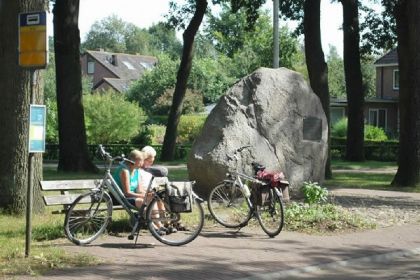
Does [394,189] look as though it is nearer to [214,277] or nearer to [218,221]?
[218,221]

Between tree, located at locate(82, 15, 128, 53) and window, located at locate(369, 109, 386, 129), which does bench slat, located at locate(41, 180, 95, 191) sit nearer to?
window, located at locate(369, 109, 386, 129)

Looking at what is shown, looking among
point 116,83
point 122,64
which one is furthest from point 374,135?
point 122,64

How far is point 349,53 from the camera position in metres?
34.9

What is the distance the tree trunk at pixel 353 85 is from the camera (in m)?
34.0

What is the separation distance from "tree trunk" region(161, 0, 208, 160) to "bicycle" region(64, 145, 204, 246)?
2258cm

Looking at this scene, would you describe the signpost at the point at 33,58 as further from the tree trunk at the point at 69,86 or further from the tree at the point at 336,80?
the tree at the point at 336,80

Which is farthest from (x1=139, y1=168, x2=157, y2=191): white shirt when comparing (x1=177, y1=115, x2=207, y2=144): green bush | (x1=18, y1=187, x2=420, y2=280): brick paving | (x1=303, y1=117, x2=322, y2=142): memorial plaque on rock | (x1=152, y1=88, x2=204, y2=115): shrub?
(x1=152, y1=88, x2=204, y2=115): shrub

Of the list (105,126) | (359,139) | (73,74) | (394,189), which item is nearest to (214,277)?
(394,189)

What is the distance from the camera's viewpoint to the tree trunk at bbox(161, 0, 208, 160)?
32188mm

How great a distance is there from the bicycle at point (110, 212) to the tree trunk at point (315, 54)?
12.8 m

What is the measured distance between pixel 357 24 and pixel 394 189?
55.9 ft

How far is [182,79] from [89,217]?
23.2m

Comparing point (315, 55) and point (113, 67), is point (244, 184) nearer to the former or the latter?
point (315, 55)

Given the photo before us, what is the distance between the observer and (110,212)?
9484 mm
